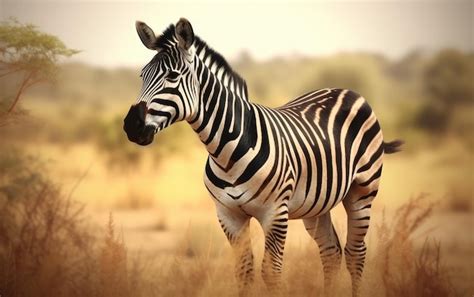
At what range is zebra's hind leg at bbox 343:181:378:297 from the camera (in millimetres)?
6598

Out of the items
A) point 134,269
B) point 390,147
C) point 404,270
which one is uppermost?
point 390,147

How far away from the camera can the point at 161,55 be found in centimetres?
528

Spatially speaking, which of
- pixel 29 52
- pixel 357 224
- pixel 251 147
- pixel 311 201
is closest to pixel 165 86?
pixel 251 147

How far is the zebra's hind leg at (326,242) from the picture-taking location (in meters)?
6.69

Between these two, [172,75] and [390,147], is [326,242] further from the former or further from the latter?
[172,75]

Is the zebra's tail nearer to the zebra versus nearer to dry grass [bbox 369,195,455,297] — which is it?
the zebra

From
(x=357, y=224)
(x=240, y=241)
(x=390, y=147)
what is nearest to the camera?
(x=240, y=241)

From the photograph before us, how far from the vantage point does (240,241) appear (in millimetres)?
5680

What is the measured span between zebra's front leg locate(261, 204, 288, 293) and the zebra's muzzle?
1.22m

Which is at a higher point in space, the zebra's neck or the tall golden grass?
the zebra's neck

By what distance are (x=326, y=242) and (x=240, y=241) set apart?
134 cm

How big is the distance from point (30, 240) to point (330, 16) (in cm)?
3889

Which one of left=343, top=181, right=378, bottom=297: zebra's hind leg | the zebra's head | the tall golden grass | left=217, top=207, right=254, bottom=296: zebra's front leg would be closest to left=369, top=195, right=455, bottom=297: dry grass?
the tall golden grass

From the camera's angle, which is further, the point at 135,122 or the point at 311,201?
the point at 311,201
